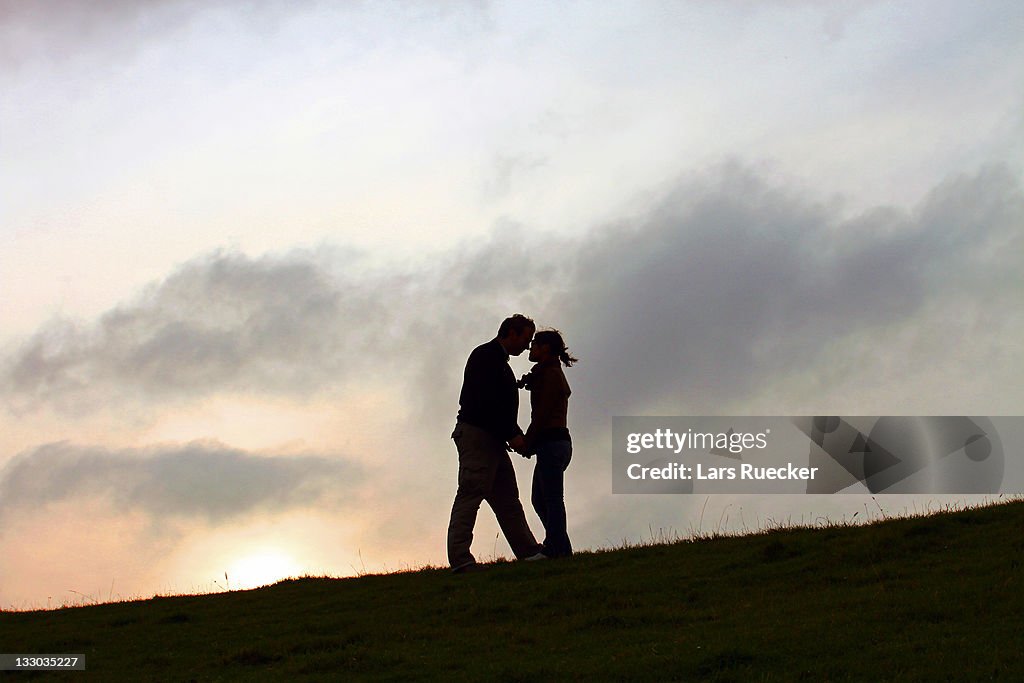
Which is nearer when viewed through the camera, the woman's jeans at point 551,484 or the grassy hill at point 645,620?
the grassy hill at point 645,620

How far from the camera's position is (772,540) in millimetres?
17766

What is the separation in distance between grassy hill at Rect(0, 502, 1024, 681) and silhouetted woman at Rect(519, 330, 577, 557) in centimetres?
114

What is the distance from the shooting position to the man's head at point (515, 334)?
56.7ft

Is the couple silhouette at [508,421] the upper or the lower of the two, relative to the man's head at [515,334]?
lower

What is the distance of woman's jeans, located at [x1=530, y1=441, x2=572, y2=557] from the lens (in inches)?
675

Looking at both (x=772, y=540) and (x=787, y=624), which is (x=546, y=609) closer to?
(x=787, y=624)

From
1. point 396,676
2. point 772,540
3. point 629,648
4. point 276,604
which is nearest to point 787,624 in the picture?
point 629,648

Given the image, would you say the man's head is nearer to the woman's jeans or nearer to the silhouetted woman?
the silhouetted woman

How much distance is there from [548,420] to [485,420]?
91 centimetres

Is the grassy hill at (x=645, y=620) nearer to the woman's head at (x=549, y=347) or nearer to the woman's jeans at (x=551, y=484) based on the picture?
the woman's jeans at (x=551, y=484)

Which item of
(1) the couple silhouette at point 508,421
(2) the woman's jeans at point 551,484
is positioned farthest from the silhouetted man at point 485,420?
(2) the woman's jeans at point 551,484

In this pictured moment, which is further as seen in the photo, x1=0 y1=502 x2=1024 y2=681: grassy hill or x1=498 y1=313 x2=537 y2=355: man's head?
x1=498 y1=313 x2=537 y2=355: man's head

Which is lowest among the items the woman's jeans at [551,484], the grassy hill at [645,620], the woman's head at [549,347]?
the grassy hill at [645,620]

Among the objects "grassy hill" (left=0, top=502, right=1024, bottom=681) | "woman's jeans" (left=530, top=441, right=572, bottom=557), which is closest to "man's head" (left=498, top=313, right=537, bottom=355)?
"woman's jeans" (left=530, top=441, right=572, bottom=557)
